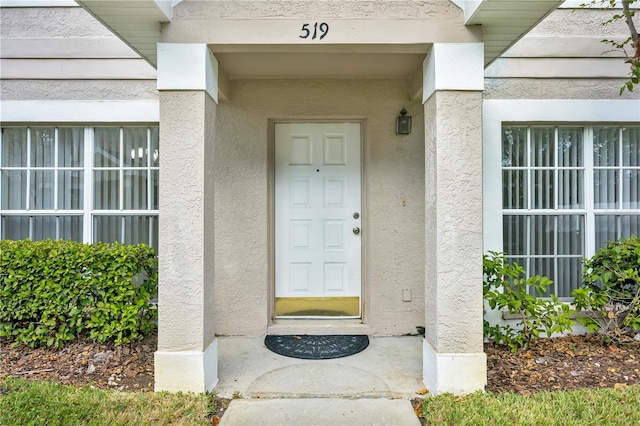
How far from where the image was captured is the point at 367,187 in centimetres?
450

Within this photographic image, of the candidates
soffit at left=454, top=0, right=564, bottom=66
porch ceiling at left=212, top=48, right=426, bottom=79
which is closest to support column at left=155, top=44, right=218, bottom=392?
porch ceiling at left=212, top=48, right=426, bottom=79

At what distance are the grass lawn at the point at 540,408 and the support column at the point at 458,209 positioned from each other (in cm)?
23

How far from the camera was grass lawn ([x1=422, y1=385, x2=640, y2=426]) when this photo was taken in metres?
2.60

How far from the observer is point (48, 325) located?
380 cm

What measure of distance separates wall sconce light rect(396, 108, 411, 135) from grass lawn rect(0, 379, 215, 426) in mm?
3241

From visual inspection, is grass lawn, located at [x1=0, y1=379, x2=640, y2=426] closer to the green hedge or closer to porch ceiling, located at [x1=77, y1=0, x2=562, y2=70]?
the green hedge

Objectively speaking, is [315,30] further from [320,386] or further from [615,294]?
[615,294]

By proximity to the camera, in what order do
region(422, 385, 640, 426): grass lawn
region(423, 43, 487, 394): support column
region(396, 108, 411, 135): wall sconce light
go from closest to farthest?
region(422, 385, 640, 426): grass lawn, region(423, 43, 487, 394): support column, region(396, 108, 411, 135): wall sconce light

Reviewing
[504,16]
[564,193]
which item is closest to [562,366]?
[564,193]

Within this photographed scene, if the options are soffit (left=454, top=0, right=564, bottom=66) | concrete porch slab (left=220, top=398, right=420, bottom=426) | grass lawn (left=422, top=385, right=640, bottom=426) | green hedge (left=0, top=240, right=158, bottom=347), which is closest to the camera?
grass lawn (left=422, top=385, right=640, bottom=426)

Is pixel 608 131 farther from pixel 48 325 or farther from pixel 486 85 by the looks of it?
pixel 48 325

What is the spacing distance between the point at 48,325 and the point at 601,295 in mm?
5389

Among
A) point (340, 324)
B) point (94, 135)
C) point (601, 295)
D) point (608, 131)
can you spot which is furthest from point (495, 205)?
point (94, 135)

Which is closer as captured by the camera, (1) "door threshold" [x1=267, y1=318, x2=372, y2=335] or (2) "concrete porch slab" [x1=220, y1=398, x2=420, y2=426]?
(2) "concrete porch slab" [x1=220, y1=398, x2=420, y2=426]
